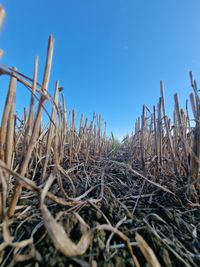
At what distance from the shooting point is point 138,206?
0.75 meters

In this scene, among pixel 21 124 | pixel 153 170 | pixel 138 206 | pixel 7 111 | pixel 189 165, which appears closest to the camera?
pixel 7 111

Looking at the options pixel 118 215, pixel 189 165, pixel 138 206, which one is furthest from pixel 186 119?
pixel 118 215

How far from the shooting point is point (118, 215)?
635 millimetres

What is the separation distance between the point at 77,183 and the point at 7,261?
0.47m

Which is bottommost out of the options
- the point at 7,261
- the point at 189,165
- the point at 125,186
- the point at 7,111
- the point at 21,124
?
the point at 7,261

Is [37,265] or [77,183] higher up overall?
[77,183]

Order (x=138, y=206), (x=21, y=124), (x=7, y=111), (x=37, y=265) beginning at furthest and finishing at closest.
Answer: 1. (x=21, y=124)
2. (x=138, y=206)
3. (x=7, y=111)
4. (x=37, y=265)

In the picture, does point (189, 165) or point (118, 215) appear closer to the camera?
point (118, 215)

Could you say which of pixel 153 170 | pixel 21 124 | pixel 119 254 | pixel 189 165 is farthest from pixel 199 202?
pixel 21 124

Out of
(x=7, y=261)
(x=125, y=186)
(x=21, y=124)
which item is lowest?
(x=7, y=261)

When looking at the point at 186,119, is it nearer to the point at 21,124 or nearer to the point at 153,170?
the point at 153,170

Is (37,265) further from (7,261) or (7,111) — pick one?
(7,111)

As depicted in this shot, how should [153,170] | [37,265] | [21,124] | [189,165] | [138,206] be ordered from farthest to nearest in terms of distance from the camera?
1. [21,124]
2. [153,170]
3. [189,165]
4. [138,206]
5. [37,265]

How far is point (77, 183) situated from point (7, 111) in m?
0.48
